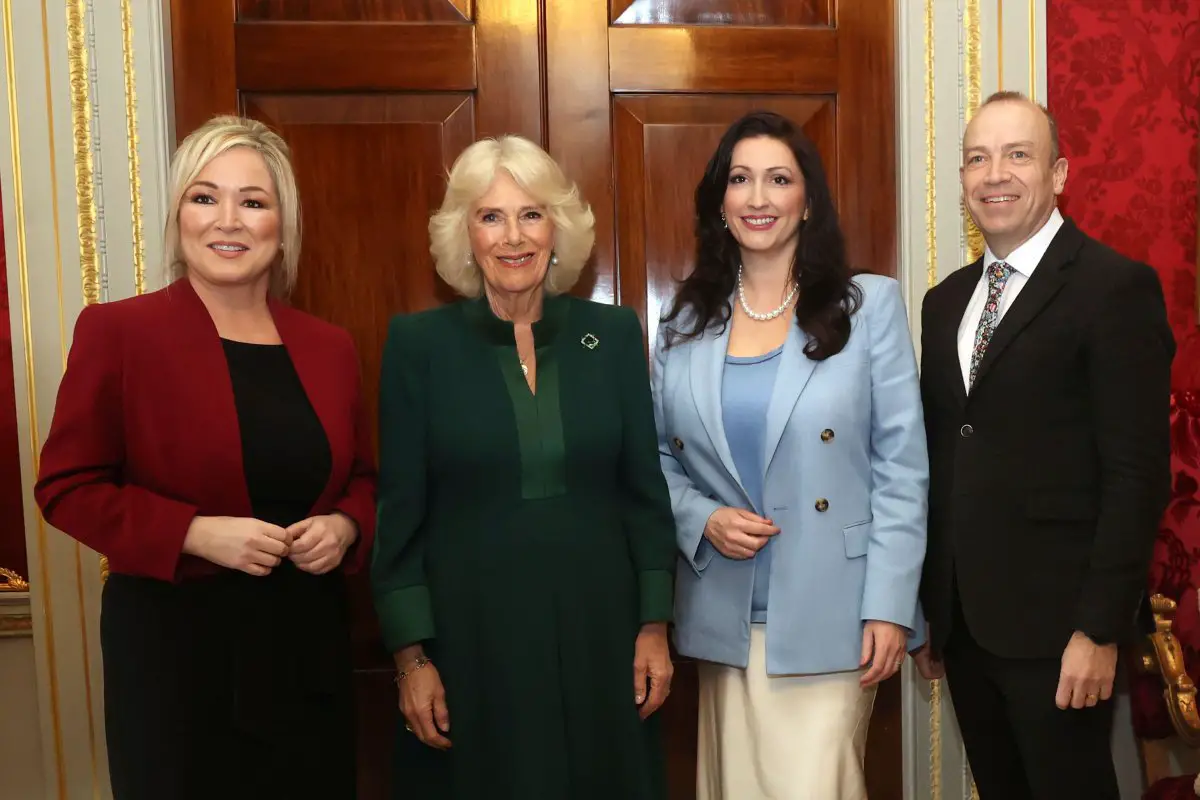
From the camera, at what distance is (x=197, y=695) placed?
177cm

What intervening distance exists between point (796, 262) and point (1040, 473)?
62 cm

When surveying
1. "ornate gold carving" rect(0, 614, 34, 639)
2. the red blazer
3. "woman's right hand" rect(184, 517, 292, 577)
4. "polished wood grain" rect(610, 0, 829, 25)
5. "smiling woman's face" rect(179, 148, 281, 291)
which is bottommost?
"ornate gold carving" rect(0, 614, 34, 639)

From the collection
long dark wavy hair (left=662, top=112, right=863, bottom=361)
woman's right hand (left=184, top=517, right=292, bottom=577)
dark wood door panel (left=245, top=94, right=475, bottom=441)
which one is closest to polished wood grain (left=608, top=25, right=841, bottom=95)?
dark wood door panel (left=245, top=94, right=475, bottom=441)

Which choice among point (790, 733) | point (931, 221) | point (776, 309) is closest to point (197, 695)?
point (790, 733)

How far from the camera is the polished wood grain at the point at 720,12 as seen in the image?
268 centimetres

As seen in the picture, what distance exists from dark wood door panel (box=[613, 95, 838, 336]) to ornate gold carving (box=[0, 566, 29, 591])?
1.66 metres

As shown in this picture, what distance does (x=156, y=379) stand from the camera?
1.82m

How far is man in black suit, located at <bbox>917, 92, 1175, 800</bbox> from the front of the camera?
181cm

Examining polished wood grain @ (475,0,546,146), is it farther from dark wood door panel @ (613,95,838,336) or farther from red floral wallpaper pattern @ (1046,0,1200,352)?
red floral wallpaper pattern @ (1046,0,1200,352)

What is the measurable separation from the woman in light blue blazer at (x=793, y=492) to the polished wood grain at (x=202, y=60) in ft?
4.32

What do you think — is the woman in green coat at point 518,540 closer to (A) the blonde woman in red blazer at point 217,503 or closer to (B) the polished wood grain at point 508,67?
(A) the blonde woman in red blazer at point 217,503

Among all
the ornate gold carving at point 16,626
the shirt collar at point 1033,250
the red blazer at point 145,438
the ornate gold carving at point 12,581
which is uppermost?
the shirt collar at point 1033,250

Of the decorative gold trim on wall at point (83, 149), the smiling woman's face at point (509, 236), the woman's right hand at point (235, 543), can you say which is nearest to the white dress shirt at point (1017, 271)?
the smiling woman's face at point (509, 236)

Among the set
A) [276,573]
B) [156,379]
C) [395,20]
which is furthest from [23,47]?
[276,573]
